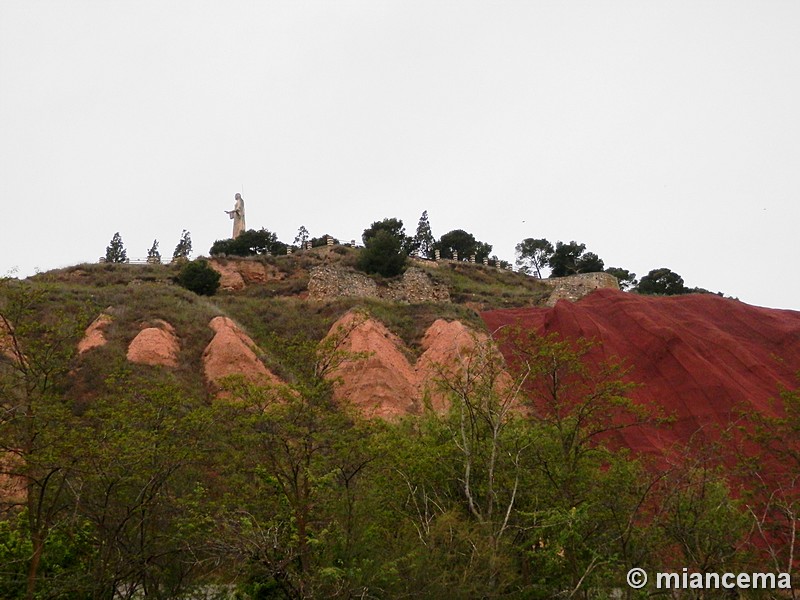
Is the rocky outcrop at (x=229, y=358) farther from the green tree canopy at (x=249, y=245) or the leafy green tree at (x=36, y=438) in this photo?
the green tree canopy at (x=249, y=245)

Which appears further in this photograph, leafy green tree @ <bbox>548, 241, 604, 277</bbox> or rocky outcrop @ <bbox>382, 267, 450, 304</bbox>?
leafy green tree @ <bbox>548, 241, 604, 277</bbox>

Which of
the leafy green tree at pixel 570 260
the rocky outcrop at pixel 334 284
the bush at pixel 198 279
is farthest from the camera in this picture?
the leafy green tree at pixel 570 260

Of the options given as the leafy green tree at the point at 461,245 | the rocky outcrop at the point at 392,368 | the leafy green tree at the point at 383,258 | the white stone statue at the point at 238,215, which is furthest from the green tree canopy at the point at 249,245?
the rocky outcrop at the point at 392,368

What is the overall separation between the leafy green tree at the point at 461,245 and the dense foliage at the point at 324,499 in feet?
183

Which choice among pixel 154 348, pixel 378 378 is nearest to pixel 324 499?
pixel 378 378

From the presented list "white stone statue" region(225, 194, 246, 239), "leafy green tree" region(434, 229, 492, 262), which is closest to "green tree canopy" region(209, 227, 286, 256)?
"white stone statue" region(225, 194, 246, 239)

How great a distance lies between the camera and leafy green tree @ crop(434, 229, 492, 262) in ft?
233

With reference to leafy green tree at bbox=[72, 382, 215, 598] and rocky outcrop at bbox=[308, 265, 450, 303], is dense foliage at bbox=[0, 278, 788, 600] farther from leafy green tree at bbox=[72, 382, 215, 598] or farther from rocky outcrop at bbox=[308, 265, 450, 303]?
rocky outcrop at bbox=[308, 265, 450, 303]

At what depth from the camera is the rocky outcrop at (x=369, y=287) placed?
4265 centimetres

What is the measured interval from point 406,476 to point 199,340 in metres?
17.3

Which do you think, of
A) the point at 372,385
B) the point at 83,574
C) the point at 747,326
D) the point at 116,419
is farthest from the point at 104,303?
the point at 747,326

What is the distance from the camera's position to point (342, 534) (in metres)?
12.4

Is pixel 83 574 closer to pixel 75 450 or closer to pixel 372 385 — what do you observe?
pixel 75 450

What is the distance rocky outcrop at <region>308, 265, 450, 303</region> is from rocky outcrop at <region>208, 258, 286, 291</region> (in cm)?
546
